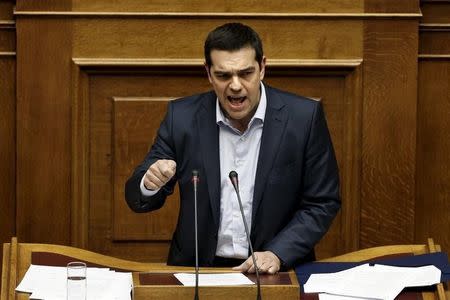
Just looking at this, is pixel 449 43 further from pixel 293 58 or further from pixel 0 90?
pixel 0 90

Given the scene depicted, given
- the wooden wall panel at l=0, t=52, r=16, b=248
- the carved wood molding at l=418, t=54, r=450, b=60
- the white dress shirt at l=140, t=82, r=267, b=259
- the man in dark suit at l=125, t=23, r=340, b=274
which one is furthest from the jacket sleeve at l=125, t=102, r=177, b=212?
the carved wood molding at l=418, t=54, r=450, b=60

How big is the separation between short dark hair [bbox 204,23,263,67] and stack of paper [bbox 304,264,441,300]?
18.7 inches

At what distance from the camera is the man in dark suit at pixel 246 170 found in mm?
2322

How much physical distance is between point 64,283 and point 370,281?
56 cm

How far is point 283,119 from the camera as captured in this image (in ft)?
7.84

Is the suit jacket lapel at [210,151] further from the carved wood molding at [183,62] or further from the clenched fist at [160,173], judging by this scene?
the carved wood molding at [183,62]

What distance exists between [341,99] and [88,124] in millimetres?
663

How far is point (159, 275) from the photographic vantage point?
2033mm

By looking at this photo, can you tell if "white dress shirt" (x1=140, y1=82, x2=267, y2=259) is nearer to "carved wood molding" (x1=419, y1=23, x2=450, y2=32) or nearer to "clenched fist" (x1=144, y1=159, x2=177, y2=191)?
"clenched fist" (x1=144, y1=159, x2=177, y2=191)

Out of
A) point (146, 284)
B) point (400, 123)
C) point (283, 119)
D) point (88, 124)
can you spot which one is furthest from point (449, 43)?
point (146, 284)

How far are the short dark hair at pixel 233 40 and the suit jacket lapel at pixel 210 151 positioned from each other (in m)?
0.13

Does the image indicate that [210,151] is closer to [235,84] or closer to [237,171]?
[237,171]

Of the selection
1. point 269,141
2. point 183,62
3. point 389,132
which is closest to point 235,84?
point 269,141

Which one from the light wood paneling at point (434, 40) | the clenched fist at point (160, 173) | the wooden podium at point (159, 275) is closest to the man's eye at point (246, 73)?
the clenched fist at point (160, 173)
